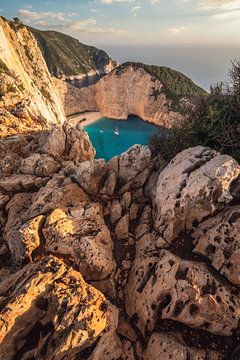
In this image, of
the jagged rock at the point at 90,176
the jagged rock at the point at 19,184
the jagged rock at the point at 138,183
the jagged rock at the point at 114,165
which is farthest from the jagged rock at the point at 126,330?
the jagged rock at the point at 19,184

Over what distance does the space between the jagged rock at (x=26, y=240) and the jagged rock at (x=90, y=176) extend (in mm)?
2691

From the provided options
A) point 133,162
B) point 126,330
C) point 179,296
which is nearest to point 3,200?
point 133,162

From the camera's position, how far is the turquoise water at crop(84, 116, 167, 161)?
52.4 m

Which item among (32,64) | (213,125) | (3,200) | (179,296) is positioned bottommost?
(3,200)

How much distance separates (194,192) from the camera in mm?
8773

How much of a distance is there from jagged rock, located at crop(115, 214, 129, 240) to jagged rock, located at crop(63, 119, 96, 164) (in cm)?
683

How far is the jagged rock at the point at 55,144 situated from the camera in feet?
49.2

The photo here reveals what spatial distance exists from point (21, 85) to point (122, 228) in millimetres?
34376

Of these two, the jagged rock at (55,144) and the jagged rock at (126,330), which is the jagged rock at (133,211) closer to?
the jagged rock at (126,330)

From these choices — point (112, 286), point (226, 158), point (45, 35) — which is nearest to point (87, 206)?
point (112, 286)

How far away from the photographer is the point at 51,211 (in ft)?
34.0

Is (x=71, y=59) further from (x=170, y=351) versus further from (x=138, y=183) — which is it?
(x=170, y=351)

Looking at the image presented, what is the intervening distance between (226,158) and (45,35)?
177 meters

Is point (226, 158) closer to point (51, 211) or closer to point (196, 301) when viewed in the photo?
point (196, 301)
